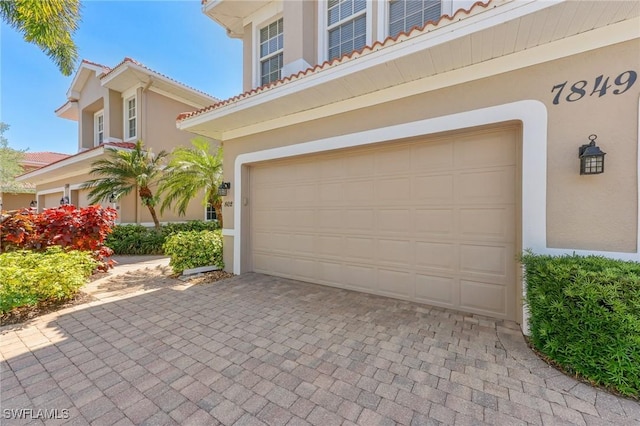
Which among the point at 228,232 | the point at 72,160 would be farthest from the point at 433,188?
the point at 72,160

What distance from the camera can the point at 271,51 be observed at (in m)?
7.68

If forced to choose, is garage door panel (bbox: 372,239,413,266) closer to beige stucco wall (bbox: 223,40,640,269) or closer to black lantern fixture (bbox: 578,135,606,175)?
beige stucco wall (bbox: 223,40,640,269)

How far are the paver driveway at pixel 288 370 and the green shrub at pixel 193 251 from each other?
7.51 feet

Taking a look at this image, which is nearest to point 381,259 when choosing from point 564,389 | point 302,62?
point 564,389

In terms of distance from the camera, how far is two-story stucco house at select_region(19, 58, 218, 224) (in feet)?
38.0

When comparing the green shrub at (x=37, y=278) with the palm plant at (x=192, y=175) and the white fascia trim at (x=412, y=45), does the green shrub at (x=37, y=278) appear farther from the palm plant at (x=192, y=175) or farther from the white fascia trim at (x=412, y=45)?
the white fascia trim at (x=412, y=45)

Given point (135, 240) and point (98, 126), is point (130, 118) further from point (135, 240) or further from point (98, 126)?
point (135, 240)

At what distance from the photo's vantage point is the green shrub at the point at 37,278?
420 centimetres

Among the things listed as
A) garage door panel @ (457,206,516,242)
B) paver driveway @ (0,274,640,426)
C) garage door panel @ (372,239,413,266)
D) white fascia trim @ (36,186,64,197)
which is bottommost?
paver driveway @ (0,274,640,426)

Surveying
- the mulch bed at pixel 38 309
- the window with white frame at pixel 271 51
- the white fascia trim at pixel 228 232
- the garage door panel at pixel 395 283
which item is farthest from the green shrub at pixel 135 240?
the garage door panel at pixel 395 283

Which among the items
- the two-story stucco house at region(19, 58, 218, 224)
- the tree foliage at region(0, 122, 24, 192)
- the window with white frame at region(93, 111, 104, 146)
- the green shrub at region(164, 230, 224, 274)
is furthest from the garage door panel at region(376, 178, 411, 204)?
the tree foliage at region(0, 122, 24, 192)

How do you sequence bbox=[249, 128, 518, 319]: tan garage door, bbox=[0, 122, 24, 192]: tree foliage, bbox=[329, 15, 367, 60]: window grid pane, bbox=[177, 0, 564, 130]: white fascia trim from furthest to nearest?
1. bbox=[0, 122, 24, 192]: tree foliage
2. bbox=[329, 15, 367, 60]: window grid pane
3. bbox=[249, 128, 518, 319]: tan garage door
4. bbox=[177, 0, 564, 130]: white fascia trim

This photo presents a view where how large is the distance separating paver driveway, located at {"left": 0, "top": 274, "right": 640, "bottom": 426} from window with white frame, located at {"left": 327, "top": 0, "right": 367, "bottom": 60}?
605cm

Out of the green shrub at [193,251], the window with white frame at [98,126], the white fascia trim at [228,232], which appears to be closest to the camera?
the green shrub at [193,251]
